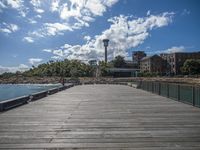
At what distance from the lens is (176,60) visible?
461 ft

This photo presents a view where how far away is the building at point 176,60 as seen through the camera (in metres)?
140

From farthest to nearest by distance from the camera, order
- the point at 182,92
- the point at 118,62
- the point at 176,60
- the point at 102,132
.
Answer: the point at 118,62, the point at 176,60, the point at 182,92, the point at 102,132

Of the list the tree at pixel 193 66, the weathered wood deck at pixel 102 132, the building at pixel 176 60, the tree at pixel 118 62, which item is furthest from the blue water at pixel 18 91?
the tree at pixel 118 62

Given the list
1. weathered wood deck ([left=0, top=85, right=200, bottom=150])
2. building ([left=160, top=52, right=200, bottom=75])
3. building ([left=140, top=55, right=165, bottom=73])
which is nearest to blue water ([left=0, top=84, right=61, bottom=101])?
weathered wood deck ([left=0, top=85, right=200, bottom=150])

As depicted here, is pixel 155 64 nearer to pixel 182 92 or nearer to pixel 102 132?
pixel 182 92

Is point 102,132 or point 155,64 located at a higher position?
point 155,64

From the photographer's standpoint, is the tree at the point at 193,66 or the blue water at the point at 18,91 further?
the tree at the point at 193,66

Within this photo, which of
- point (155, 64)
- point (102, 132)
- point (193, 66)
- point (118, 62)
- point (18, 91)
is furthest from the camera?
point (118, 62)

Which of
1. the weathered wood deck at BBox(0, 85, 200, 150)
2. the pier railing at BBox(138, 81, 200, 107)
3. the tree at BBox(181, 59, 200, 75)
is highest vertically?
the tree at BBox(181, 59, 200, 75)

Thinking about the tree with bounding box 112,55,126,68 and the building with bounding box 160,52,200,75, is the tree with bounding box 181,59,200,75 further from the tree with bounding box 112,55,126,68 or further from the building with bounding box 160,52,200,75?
the tree with bounding box 112,55,126,68

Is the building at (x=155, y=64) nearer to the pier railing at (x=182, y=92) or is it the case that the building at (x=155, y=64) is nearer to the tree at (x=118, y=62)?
the tree at (x=118, y=62)

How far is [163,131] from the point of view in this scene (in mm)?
8086

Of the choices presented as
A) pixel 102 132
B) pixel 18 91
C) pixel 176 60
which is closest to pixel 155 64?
pixel 176 60

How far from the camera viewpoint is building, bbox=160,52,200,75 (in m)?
140
